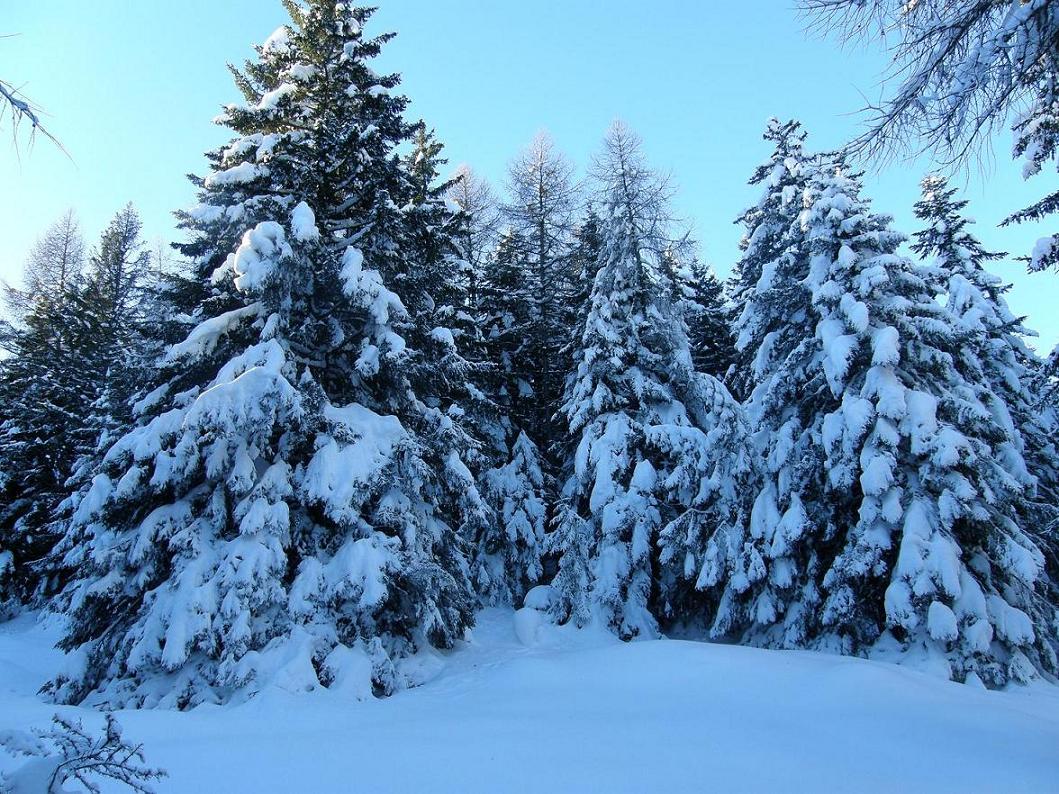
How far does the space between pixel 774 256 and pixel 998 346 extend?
23.4ft

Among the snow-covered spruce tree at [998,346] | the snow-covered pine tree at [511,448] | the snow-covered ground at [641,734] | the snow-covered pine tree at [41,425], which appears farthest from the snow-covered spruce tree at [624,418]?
the snow-covered pine tree at [41,425]

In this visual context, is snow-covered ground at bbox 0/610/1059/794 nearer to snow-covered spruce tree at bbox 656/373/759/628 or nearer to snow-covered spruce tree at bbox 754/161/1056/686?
snow-covered spruce tree at bbox 754/161/1056/686

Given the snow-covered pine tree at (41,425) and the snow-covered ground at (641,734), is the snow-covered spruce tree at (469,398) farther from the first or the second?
the snow-covered pine tree at (41,425)

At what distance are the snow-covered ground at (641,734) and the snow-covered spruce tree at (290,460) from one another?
1431 millimetres

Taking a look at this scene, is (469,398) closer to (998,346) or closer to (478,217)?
(478,217)

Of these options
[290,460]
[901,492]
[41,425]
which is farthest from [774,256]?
[41,425]

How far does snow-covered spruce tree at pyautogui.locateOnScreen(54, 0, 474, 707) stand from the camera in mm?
8039

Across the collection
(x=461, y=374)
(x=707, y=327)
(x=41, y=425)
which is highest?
(x=707, y=327)

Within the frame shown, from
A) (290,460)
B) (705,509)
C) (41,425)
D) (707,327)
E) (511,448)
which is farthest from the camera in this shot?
(707,327)

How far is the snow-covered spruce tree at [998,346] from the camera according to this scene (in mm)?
12930

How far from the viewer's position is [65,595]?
32.4 feet

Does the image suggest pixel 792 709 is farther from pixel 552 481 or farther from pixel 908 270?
pixel 552 481

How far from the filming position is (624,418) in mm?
13773

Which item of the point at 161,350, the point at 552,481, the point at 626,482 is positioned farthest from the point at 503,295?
the point at 161,350
